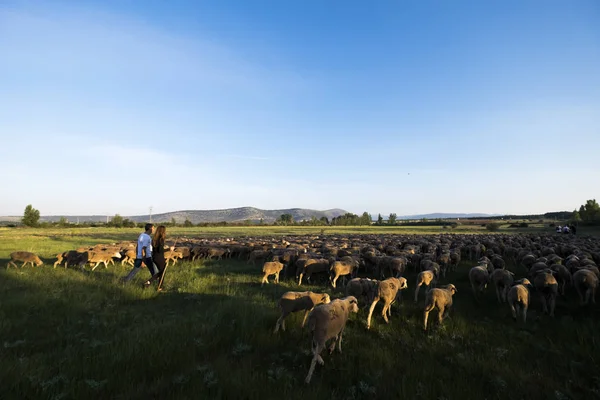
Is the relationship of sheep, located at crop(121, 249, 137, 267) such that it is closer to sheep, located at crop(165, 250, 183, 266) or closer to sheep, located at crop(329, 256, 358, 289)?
sheep, located at crop(165, 250, 183, 266)

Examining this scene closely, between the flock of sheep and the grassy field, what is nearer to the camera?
the grassy field

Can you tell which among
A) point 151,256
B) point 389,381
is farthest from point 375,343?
point 151,256

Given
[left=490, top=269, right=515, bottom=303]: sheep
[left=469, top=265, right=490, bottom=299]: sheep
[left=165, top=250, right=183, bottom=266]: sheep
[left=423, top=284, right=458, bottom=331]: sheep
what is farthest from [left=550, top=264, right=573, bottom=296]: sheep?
[left=165, top=250, right=183, bottom=266]: sheep

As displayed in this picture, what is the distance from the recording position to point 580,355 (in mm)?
6855

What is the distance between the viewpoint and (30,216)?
113188mm

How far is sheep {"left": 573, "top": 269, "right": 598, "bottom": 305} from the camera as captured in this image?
33.0 feet

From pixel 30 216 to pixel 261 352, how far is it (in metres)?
147

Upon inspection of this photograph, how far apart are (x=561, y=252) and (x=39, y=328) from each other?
28128mm

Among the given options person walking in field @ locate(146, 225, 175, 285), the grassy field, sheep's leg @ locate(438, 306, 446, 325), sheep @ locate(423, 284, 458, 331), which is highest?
person walking in field @ locate(146, 225, 175, 285)

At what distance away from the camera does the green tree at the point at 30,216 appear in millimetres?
111938

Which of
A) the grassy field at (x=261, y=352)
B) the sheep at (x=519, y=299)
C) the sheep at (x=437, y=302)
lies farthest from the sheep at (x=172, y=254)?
the sheep at (x=519, y=299)

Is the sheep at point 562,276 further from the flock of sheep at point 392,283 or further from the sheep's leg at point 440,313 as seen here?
the sheep's leg at point 440,313

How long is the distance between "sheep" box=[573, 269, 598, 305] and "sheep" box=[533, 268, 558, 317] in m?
1.13

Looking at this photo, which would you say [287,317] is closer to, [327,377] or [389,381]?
[327,377]
